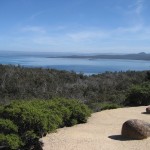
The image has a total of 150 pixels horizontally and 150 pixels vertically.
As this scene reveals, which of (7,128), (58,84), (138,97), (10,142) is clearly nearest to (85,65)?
(58,84)

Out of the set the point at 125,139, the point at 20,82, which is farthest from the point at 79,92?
the point at 125,139

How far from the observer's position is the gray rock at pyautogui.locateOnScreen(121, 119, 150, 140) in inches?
489

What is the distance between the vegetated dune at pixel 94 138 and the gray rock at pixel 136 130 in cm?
20

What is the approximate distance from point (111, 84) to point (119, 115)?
19.9 metres

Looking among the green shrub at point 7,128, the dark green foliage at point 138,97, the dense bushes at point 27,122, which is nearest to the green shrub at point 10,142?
the dense bushes at point 27,122

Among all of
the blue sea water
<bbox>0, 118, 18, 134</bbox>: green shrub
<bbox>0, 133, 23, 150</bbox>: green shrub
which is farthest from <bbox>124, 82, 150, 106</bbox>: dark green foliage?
the blue sea water

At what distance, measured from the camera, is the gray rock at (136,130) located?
1241 cm

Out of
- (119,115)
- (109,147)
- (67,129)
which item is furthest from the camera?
(119,115)

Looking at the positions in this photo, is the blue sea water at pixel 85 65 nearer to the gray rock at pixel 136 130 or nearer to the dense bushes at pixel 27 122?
the dense bushes at pixel 27 122

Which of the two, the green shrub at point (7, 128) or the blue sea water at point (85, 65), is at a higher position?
the blue sea water at point (85, 65)

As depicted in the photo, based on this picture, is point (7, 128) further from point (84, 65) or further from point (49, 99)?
point (84, 65)

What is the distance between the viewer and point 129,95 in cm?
2230

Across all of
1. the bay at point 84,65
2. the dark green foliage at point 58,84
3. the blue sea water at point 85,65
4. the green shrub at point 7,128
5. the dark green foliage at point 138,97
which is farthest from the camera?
the blue sea water at point 85,65

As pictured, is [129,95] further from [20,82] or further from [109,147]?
[20,82]
